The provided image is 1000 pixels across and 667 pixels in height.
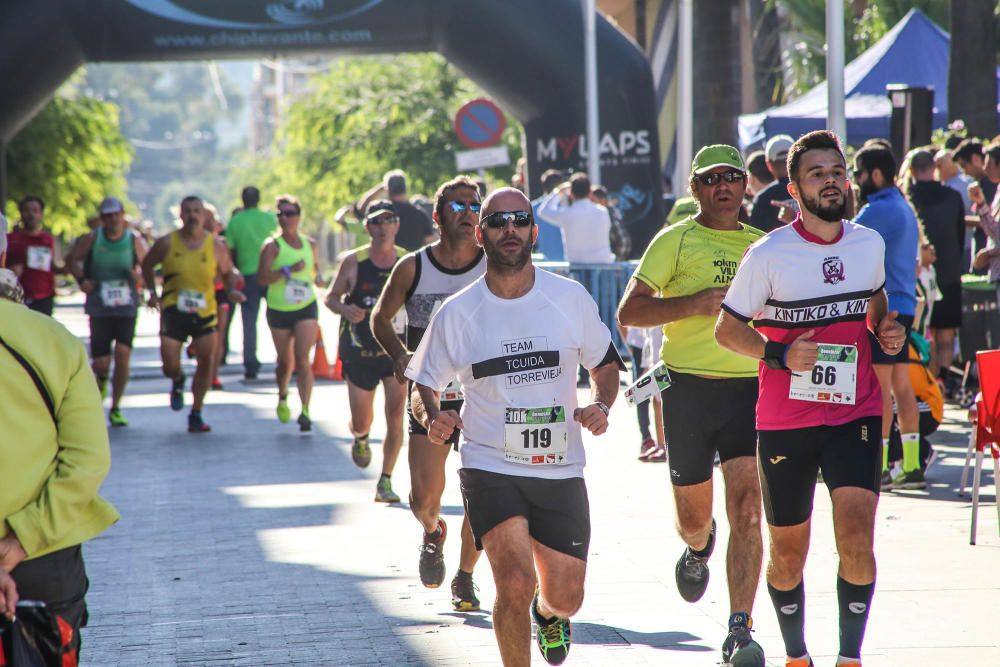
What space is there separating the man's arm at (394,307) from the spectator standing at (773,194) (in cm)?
321

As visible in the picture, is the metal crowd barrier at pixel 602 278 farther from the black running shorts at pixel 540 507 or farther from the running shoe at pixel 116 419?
the black running shorts at pixel 540 507

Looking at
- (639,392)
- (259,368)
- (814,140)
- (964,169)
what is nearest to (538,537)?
(639,392)

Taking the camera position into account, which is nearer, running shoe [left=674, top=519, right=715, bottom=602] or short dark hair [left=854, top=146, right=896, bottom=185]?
running shoe [left=674, top=519, right=715, bottom=602]

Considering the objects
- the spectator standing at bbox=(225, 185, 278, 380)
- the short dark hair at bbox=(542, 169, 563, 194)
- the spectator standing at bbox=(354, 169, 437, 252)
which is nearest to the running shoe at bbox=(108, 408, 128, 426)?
the spectator standing at bbox=(354, 169, 437, 252)

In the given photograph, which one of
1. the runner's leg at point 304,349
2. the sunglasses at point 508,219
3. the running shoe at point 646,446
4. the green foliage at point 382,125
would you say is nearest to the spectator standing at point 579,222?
the runner's leg at point 304,349

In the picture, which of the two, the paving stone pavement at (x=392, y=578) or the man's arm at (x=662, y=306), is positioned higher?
the man's arm at (x=662, y=306)

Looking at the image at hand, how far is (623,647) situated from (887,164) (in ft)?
12.8

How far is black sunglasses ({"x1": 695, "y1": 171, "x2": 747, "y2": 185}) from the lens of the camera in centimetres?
643

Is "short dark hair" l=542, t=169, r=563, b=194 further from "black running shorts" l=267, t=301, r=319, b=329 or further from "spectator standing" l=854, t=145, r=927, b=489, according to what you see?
"spectator standing" l=854, t=145, r=927, b=489

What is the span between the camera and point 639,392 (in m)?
5.89

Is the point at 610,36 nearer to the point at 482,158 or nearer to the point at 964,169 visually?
the point at 482,158

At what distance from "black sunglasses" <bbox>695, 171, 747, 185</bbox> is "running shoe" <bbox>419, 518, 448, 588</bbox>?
6.35 feet

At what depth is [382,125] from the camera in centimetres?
3547

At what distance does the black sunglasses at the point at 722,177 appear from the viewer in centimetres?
643
